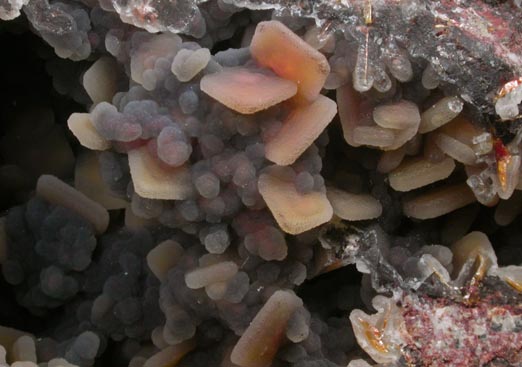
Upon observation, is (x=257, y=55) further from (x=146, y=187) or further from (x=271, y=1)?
(x=146, y=187)

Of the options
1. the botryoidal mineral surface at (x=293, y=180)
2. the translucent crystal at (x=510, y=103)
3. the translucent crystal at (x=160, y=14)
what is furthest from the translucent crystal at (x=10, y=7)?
the translucent crystal at (x=510, y=103)

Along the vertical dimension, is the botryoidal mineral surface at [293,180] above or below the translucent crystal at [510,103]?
below

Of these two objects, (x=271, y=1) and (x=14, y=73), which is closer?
(x=271, y=1)

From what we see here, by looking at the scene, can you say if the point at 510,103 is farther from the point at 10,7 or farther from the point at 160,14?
the point at 10,7

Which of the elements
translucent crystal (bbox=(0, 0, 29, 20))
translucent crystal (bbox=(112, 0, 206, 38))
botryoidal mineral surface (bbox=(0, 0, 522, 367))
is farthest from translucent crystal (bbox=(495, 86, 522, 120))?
translucent crystal (bbox=(0, 0, 29, 20))

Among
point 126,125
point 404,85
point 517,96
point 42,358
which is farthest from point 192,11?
point 42,358

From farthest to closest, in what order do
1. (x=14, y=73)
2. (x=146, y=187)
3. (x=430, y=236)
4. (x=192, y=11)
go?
(x=14, y=73), (x=430, y=236), (x=192, y=11), (x=146, y=187)

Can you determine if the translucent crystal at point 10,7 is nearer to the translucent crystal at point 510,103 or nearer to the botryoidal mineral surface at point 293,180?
the botryoidal mineral surface at point 293,180
